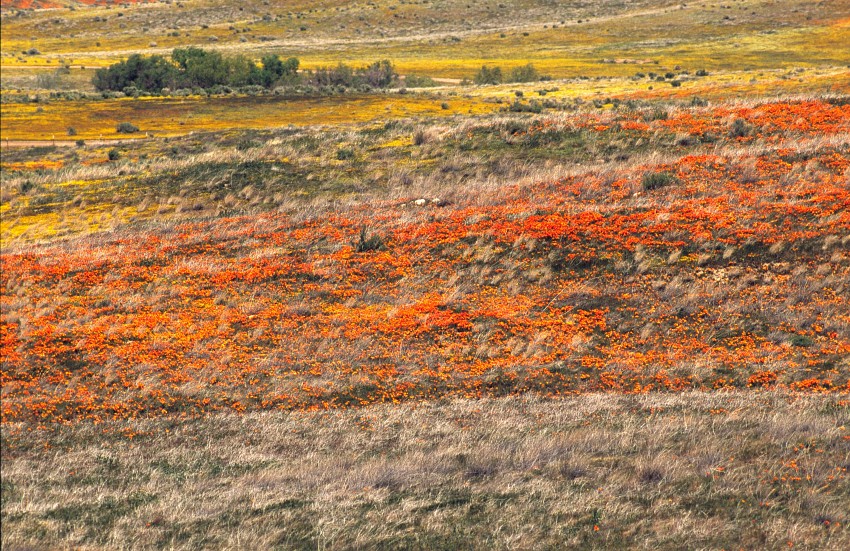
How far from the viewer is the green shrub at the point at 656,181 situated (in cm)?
2517

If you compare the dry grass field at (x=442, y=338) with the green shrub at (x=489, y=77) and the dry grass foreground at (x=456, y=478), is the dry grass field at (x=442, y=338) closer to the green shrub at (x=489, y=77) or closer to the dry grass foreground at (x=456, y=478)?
the dry grass foreground at (x=456, y=478)

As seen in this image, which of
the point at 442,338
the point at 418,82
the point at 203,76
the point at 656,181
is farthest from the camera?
the point at 418,82

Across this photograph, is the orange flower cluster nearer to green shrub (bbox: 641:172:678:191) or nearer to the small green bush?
green shrub (bbox: 641:172:678:191)

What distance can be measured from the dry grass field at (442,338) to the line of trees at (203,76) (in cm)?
4118

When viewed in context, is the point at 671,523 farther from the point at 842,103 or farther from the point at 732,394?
the point at 842,103

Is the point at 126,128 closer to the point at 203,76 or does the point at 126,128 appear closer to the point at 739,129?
the point at 203,76

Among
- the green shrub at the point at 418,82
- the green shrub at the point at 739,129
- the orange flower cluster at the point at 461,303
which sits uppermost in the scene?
the green shrub at the point at 739,129

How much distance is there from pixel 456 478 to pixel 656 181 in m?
17.7

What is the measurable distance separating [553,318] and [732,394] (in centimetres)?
517

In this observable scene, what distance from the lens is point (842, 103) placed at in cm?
3192

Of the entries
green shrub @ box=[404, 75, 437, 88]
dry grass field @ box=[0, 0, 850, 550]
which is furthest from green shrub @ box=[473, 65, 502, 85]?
dry grass field @ box=[0, 0, 850, 550]

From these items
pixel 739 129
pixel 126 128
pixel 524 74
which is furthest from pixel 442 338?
pixel 524 74

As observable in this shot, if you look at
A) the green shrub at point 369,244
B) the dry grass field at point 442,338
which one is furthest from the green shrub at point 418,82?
the green shrub at point 369,244

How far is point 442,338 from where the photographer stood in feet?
56.6
